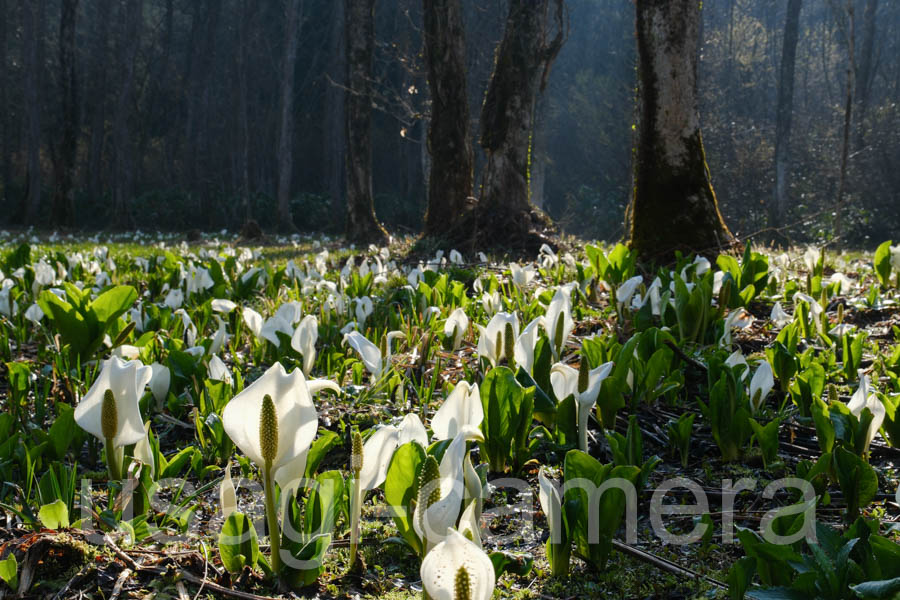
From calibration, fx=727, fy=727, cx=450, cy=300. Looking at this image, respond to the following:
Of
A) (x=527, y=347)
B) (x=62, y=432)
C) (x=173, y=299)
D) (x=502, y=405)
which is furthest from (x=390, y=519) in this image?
(x=173, y=299)

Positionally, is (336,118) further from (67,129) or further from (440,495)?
(440,495)

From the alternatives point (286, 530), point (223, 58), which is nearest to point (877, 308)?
point (286, 530)

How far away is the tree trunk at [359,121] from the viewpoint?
13.1 m

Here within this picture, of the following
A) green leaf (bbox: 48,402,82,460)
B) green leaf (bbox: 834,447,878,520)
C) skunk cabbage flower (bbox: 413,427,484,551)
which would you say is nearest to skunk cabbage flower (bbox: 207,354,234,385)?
green leaf (bbox: 48,402,82,460)

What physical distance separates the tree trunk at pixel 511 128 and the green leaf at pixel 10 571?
310 inches

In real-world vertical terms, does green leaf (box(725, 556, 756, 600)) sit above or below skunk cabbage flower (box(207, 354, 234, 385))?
below

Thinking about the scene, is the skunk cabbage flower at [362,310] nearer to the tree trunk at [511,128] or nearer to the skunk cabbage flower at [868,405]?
the skunk cabbage flower at [868,405]

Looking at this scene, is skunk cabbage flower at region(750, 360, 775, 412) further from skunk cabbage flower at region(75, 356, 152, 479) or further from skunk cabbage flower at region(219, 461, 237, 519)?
skunk cabbage flower at region(75, 356, 152, 479)

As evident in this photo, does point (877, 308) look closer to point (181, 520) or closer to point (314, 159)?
point (181, 520)

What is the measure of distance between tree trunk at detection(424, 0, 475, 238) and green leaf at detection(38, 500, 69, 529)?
8645 millimetres

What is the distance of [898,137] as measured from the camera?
64.2ft

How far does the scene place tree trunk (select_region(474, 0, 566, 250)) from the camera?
9.18m

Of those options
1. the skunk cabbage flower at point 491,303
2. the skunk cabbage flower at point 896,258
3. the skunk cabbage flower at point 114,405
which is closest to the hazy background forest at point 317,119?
the skunk cabbage flower at point 896,258

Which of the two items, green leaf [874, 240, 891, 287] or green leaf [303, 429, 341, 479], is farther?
green leaf [874, 240, 891, 287]
